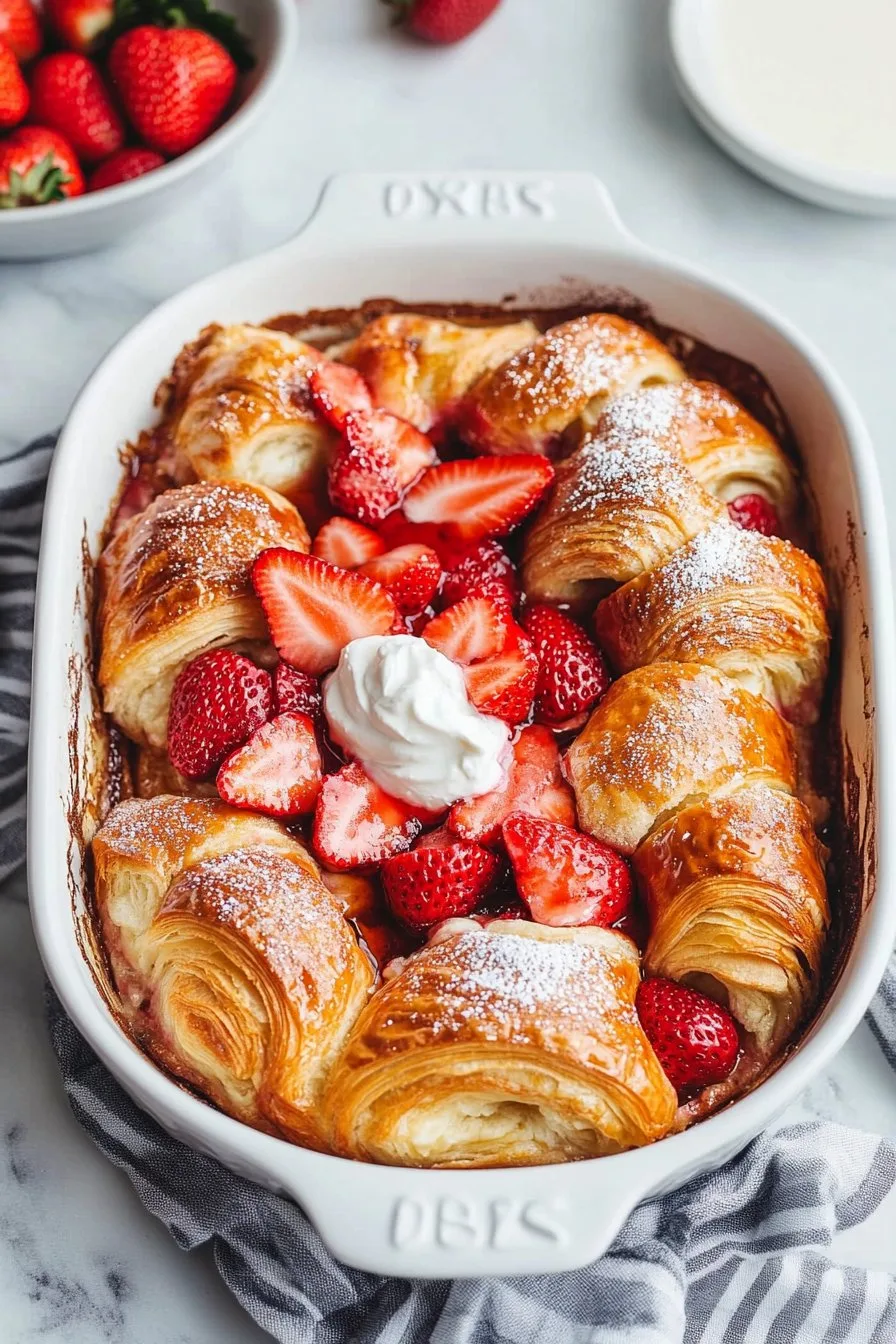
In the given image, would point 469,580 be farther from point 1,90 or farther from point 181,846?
point 1,90

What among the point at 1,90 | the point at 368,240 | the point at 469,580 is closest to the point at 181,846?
the point at 469,580

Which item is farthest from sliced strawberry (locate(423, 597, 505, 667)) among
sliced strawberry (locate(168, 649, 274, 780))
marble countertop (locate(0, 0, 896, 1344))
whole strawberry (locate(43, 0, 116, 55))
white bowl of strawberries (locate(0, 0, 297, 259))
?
whole strawberry (locate(43, 0, 116, 55))

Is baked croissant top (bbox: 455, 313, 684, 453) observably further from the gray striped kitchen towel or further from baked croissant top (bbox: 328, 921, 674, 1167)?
the gray striped kitchen towel

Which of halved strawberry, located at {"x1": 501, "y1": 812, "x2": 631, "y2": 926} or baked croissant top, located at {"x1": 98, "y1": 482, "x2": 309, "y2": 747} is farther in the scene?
baked croissant top, located at {"x1": 98, "y1": 482, "x2": 309, "y2": 747}

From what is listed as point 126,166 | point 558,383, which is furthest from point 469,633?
point 126,166

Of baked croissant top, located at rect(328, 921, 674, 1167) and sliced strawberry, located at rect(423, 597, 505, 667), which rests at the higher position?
sliced strawberry, located at rect(423, 597, 505, 667)

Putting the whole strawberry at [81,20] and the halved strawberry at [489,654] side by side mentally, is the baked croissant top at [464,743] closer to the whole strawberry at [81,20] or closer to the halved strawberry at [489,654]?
the halved strawberry at [489,654]

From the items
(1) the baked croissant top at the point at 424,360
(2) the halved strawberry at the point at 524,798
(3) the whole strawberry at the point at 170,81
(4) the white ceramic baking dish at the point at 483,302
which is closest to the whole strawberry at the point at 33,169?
(3) the whole strawberry at the point at 170,81

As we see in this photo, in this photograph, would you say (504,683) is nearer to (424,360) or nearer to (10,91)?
(424,360)
